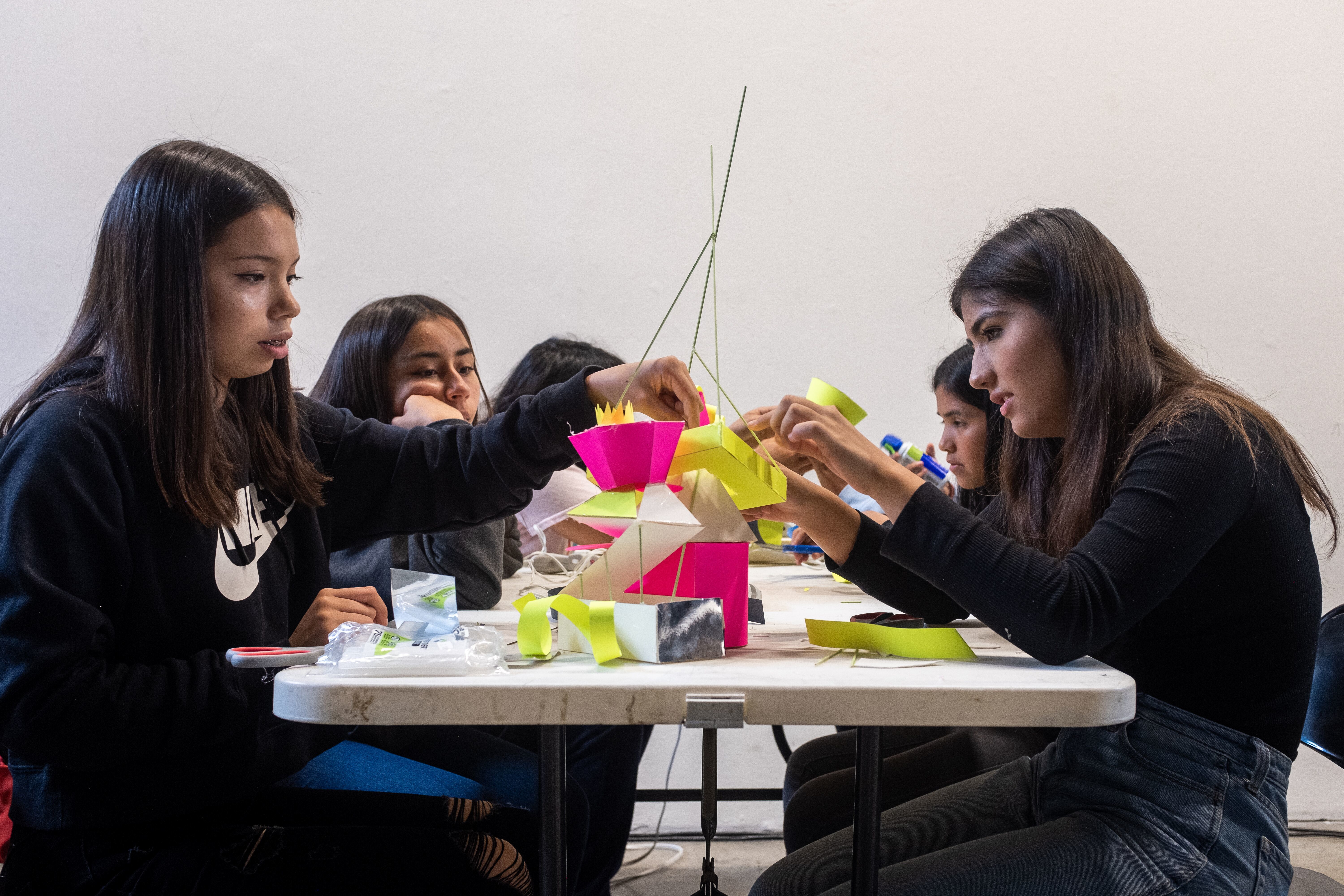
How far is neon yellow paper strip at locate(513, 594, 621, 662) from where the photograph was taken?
2.55 ft

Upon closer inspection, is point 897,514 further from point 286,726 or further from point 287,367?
point 287,367

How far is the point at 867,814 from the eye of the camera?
817mm

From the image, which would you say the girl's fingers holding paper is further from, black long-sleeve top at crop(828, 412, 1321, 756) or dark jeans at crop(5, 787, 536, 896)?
black long-sleeve top at crop(828, 412, 1321, 756)

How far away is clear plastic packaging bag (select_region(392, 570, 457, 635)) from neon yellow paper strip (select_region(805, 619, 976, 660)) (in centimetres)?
33

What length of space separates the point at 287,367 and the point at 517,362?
1.30m

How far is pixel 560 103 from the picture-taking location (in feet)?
7.80

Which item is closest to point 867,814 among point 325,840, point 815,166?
point 325,840

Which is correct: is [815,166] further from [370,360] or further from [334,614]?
[334,614]

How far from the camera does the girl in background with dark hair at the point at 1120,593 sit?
81 centimetres

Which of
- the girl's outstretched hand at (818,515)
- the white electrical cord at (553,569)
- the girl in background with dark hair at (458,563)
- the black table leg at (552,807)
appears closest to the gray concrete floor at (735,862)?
the girl in background with dark hair at (458,563)

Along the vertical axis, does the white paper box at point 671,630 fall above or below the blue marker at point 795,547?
above

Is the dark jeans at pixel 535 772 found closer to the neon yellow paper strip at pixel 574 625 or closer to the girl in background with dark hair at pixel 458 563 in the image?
the girl in background with dark hair at pixel 458 563

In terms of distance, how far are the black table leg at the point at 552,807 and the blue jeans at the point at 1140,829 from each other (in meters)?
0.26

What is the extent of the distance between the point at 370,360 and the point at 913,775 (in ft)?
3.84
